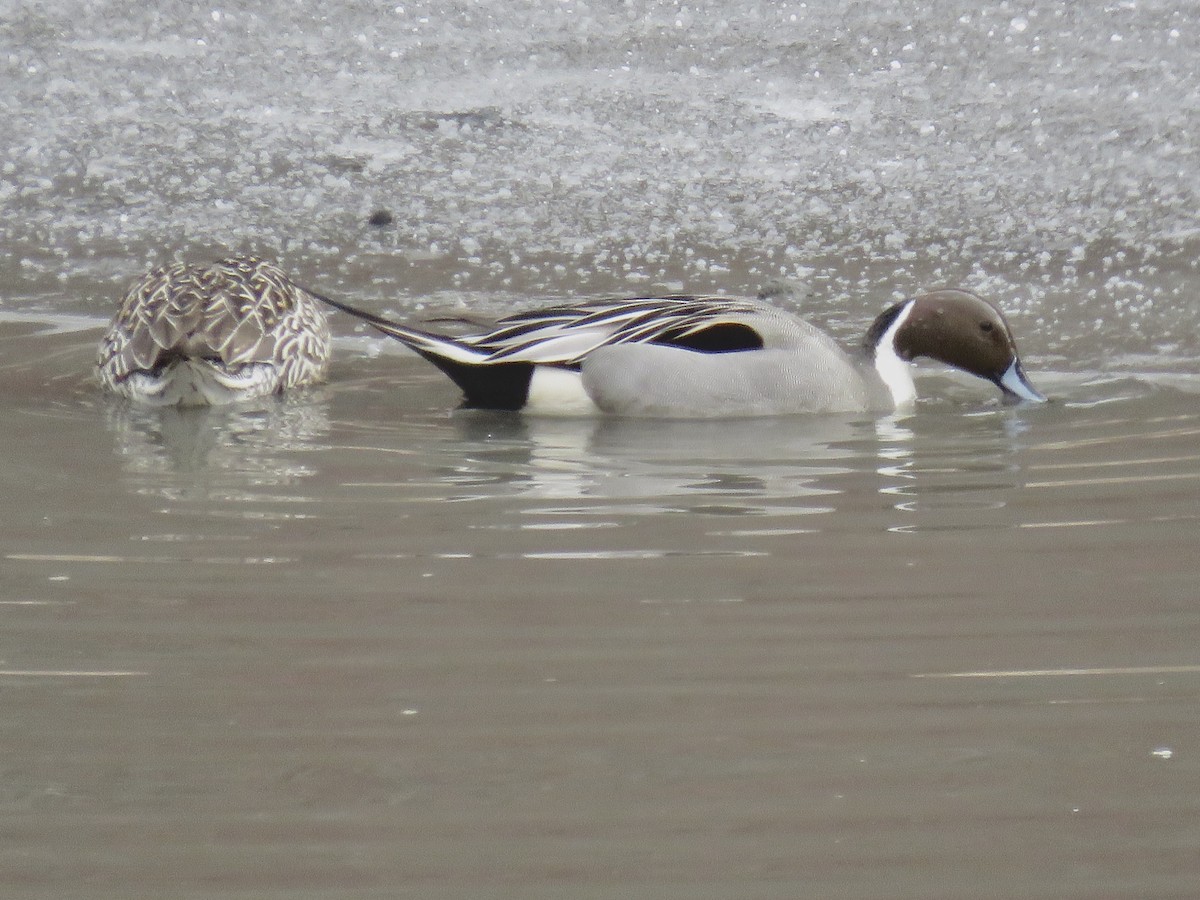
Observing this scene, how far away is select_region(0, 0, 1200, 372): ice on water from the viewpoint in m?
9.35

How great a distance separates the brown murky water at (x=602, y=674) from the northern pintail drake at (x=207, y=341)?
109 centimetres

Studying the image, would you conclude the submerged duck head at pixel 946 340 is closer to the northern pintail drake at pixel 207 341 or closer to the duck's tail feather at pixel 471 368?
the duck's tail feather at pixel 471 368

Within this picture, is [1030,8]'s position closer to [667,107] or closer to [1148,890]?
[667,107]

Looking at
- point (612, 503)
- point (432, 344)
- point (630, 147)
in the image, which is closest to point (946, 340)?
point (432, 344)

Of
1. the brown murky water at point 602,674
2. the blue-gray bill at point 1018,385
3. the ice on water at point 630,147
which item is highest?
the ice on water at point 630,147

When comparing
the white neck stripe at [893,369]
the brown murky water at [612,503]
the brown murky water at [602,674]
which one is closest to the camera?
the brown murky water at [602,674]

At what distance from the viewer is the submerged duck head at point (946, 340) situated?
23.9ft

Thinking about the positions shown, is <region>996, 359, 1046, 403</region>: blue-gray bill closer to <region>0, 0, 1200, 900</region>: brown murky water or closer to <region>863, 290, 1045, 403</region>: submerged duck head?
<region>863, 290, 1045, 403</region>: submerged duck head

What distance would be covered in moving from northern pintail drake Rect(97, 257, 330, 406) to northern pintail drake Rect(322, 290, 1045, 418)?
0.47 meters

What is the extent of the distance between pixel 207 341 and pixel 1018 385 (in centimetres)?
281

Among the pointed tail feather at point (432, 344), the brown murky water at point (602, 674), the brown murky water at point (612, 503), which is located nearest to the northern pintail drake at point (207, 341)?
the brown murky water at point (612, 503)

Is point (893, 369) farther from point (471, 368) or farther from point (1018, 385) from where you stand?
point (471, 368)

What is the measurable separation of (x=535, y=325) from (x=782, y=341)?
851 mm

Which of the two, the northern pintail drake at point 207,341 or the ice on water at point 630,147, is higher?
the ice on water at point 630,147
